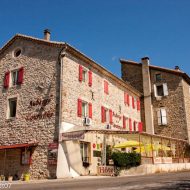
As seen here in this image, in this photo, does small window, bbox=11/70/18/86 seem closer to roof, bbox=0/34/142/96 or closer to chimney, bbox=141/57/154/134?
roof, bbox=0/34/142/96

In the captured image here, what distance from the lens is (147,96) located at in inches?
1165

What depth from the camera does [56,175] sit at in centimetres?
1584

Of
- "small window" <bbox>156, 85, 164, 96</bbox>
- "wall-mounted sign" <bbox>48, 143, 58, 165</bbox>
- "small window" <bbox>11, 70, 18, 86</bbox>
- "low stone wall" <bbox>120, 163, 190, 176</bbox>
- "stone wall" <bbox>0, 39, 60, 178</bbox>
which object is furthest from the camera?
"small window" <bbox>156, 85, 164, 96</bbox>

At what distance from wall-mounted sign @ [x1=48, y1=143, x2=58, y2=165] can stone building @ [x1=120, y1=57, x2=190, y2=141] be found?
14264 millimetres

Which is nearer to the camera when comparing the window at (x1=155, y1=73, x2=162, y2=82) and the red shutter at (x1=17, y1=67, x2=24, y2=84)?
the red shutter at (x1=17, y1=67, x2=24, y2=84)

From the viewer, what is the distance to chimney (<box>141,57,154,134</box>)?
2869cm

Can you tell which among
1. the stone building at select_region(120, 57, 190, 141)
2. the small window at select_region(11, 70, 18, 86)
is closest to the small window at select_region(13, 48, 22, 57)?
the small window at select_region(11, 70, 18, 86)

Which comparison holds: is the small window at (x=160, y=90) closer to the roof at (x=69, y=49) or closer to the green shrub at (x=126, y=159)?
the roof at (x=69, y=49)

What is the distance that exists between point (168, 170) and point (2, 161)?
1138cm

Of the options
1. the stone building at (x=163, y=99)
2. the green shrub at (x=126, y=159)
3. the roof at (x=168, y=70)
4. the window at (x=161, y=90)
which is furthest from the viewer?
the window at (x=161, y=90)

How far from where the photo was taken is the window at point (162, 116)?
2852 cm

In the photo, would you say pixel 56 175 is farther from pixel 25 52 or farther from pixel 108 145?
pixel 25 52

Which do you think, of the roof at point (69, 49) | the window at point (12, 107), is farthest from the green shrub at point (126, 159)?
the window at point (12, 107)

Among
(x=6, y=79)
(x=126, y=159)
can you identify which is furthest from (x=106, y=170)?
(x=6, y=79)
